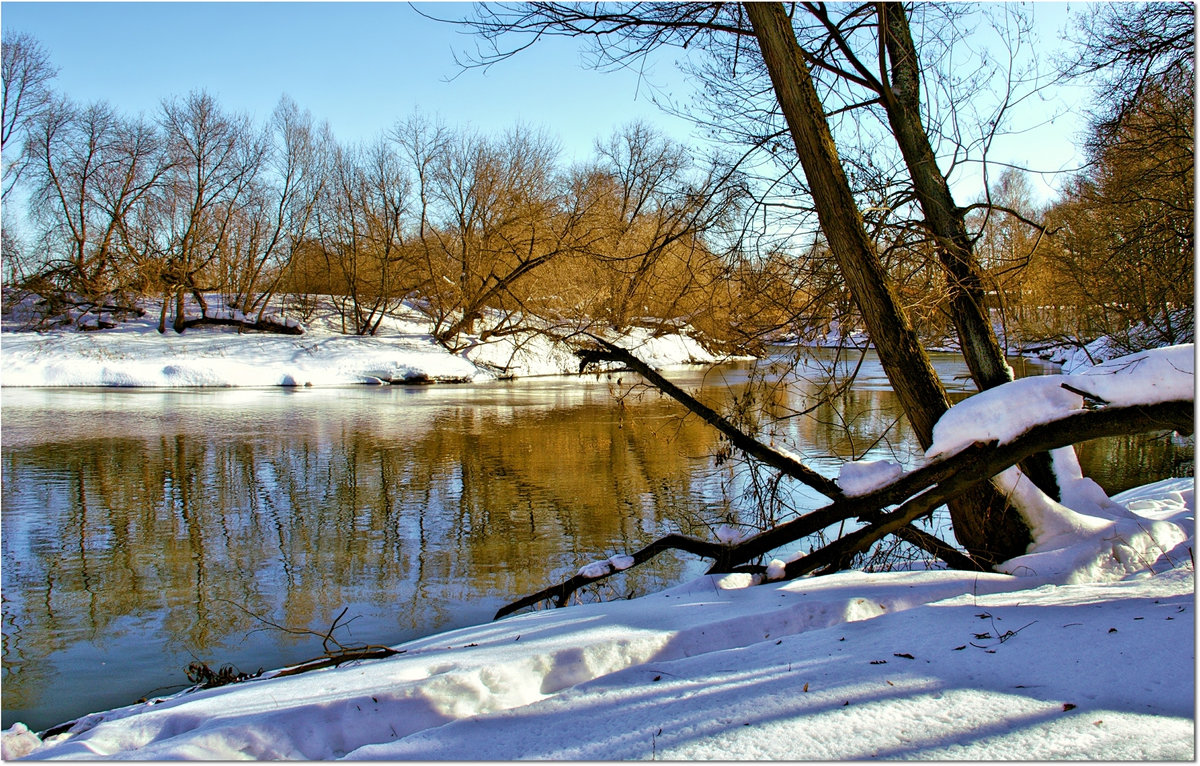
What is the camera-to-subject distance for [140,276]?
29922mm

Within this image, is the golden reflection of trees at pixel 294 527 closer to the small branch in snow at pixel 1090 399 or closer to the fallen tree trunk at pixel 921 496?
the fallen tree trunk at pixel 921 496

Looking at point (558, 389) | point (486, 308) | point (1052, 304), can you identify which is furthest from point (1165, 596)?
point (486, 308)

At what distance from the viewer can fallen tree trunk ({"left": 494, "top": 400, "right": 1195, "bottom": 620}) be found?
414 centimetres

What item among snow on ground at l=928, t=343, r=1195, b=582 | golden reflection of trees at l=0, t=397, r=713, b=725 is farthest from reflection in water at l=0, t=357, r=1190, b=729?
snow on ground at l=928, t=343, r=1195, b=582

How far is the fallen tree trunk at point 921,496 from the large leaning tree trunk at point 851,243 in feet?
1.59

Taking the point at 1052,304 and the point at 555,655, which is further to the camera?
the point at 1052,304

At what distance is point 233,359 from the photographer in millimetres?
26875

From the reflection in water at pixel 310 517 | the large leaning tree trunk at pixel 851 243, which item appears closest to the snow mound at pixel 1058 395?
the large leaning tree trunk at pixel 851 243

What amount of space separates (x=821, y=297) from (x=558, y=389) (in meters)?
18.8

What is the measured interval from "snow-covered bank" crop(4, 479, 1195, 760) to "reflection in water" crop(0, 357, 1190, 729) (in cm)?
147

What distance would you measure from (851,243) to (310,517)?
21.6 feet

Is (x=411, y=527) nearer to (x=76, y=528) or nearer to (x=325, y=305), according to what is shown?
(x=76, y=528)

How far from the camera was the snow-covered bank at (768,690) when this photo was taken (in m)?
2.46

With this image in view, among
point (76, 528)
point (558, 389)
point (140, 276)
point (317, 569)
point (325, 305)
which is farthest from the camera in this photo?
point (325, 305)
